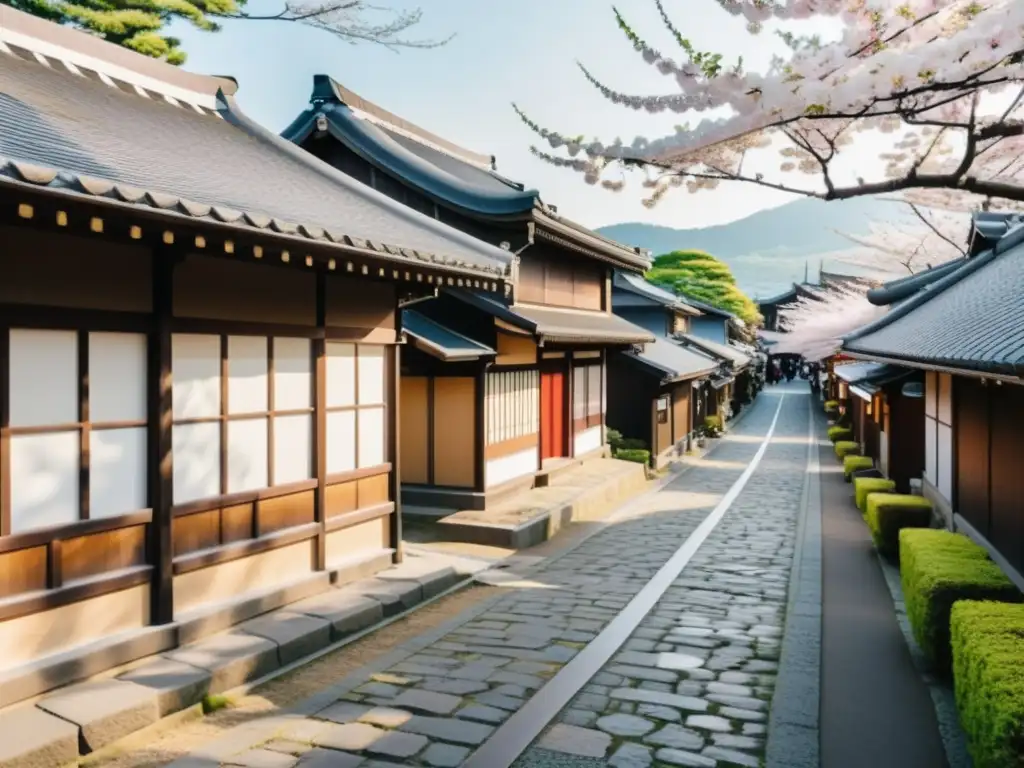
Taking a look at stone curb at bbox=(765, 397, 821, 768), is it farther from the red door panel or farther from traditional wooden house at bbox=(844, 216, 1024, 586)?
the red door panel

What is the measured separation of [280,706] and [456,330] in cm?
1013

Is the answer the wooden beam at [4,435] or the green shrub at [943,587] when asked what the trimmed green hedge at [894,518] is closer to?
the green shrub at [943,587]

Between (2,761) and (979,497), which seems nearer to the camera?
(2,761)

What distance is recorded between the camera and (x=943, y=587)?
773cm

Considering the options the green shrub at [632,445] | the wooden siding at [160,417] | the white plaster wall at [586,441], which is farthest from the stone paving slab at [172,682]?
the green shrub at [632,445]

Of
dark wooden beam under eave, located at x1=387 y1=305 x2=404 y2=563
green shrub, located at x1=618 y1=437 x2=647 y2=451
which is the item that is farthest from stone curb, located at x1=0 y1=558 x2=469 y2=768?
green shrub, located at x1=618 y1=437 x2=647 y2=451

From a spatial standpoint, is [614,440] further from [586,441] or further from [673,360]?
[673,360]

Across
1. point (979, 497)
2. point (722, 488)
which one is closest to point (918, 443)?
point (722, 488)

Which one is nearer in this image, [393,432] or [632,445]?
[393,432]

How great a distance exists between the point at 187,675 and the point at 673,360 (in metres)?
25.6

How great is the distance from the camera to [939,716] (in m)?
7.00

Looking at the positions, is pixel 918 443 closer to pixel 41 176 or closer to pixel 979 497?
pixel 979 497

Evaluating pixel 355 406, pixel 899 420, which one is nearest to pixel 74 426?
pixel 355 406

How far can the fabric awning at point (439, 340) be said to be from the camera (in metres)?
13.8
